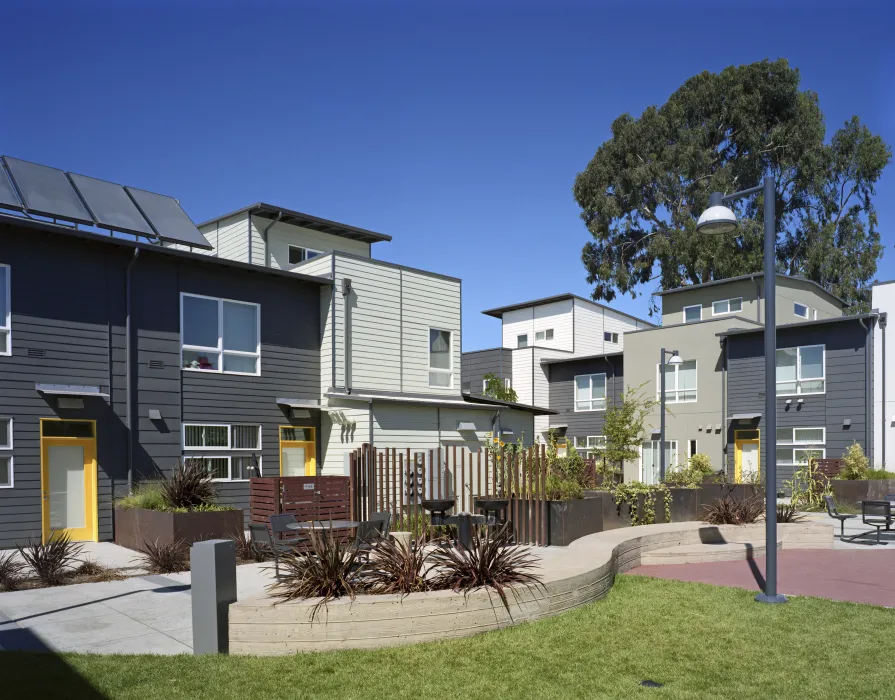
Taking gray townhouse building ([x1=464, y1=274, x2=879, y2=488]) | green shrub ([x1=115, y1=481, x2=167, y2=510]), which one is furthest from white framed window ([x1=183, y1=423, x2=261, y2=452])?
gray townhouse building ([x1=464, y1=274, x2=879, y2=488])

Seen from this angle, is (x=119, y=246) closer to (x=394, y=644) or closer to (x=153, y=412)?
(x=153, y=412)

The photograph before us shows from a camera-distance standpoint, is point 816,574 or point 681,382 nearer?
point 816,574

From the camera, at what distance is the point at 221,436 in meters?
17.8

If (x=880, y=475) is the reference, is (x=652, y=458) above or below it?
below

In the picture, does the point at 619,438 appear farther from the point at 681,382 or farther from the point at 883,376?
the point at 681,382

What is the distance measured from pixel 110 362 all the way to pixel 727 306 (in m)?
27.0

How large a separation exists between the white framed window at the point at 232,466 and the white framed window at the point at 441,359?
6160 mm

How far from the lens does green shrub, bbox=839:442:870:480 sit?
2256cm

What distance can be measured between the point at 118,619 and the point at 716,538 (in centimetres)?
950

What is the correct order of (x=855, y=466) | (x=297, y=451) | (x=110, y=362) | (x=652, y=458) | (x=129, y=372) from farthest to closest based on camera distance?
(x=652, y=458), (x=855, y=466), (x=297, y=451), (x=129, y=372), (x=110, y=362)

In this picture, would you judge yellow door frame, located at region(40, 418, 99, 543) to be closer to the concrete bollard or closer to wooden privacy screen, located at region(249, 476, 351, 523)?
wooden privacy screen, located at region(249, 476, 351, 523)

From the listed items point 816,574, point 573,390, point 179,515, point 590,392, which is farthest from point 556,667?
point 573,390

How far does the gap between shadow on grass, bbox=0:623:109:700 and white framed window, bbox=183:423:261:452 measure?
9687mm

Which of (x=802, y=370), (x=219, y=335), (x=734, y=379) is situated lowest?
(x=734, y=379)
